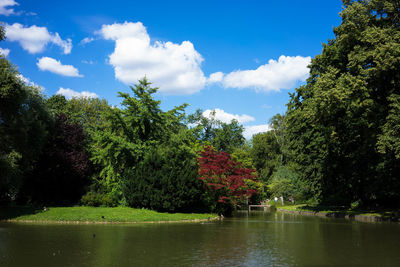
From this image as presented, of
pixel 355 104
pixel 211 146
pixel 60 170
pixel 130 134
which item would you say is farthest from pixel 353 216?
pixel 60 170

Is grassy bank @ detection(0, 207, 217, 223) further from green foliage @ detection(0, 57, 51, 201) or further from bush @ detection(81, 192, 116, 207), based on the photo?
bush @ detection(81, 192, 116, 207)

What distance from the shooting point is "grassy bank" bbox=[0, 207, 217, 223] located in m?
25.2

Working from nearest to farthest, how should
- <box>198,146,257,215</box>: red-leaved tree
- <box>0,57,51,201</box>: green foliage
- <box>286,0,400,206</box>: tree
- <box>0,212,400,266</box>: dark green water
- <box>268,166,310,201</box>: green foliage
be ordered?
1. <box>0,212,400,266</box>: dark green water
2. <box>0,57,51,201</box>: green foliage
3. <box>286,0,400,206</box>: tree
4. <box>198,146,257,215</box>: red-leaved tree
5. <box>268,166,310,201</box>: green foliage

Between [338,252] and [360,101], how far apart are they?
15.6m

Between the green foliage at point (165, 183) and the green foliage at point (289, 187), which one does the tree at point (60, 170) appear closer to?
the green foliage at point (165, 183)

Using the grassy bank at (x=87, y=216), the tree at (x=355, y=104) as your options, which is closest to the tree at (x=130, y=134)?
the grassy bank at (x=87, y=216)

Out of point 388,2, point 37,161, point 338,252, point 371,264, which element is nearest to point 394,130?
point 388,2

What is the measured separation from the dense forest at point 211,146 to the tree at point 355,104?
0.30 feet

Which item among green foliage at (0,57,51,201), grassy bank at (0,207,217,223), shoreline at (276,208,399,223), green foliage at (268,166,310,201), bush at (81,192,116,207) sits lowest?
shoreline at (276,208,399,223)

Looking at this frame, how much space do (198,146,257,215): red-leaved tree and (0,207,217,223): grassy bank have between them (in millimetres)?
2959

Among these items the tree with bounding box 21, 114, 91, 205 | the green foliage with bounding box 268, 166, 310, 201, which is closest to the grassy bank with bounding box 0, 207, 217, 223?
the tree with bounding box 21, 114, 91, 205

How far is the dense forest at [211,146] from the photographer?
2434 cm

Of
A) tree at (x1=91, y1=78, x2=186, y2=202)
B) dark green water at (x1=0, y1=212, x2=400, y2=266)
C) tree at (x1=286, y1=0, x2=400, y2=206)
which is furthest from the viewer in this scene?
tree at (x1=91, y1=78, x2=186, y2=202)

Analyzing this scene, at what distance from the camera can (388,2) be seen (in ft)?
82.9
